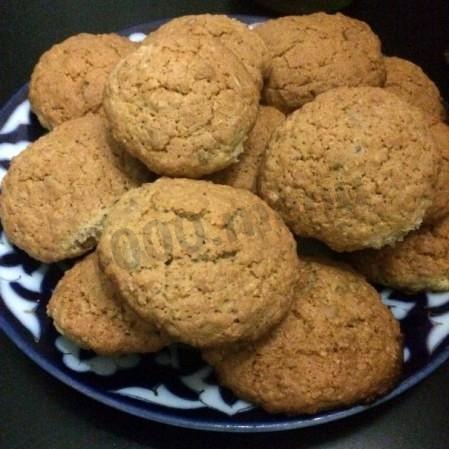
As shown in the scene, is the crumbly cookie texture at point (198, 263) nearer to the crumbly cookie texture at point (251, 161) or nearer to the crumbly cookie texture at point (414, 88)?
the crumbly cookie texture at point (251, 161)

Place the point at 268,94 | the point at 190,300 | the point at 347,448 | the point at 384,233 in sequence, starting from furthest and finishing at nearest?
the point at 268,94 < the point at 347,448 < the point at 384,233 < the point at 190,300

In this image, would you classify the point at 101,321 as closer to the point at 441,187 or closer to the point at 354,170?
the point at 354,170

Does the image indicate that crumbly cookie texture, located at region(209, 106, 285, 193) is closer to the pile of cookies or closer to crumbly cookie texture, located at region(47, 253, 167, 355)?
the pile of cookies

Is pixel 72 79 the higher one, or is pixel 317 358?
pixel 72 79

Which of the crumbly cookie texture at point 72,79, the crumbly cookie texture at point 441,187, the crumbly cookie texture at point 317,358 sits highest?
the crumbly cookie texture at point 72,79

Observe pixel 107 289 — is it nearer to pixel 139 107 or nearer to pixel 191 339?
pixel 191 339

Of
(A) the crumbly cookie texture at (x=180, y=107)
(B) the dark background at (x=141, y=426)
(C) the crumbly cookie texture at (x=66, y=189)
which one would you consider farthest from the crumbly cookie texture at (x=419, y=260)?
(C) the crumbly cookie texture at (x=66, y=189)

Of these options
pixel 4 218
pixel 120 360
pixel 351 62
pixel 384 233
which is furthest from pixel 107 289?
pixel 351 62

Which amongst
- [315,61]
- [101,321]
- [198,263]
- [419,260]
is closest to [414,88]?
[315,61]
